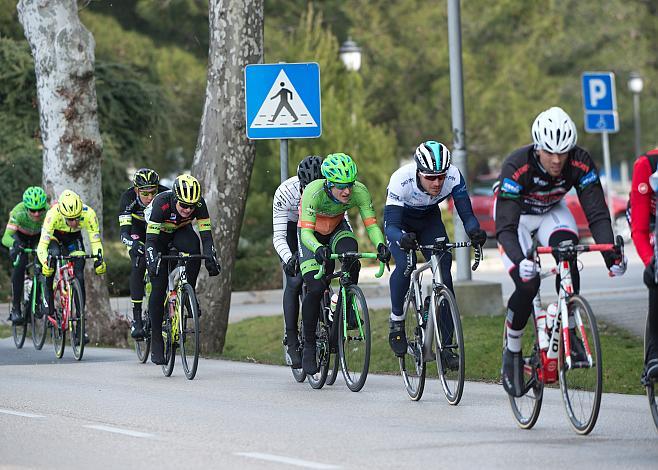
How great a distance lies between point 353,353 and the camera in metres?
12.5

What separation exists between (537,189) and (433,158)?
1768 millimetres

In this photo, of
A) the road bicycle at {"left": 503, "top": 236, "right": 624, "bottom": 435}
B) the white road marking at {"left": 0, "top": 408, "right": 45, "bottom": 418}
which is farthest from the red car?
the road bicycle at {"left": 503, "top": 236, "right": 624, "bottom": 435}

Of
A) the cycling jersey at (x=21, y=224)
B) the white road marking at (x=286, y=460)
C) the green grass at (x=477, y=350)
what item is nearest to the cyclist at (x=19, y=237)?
the cycling jersey at (x=21, y=224)

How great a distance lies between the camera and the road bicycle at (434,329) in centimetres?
1115

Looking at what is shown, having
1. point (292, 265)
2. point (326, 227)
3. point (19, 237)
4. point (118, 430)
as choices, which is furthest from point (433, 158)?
point (19, 237)

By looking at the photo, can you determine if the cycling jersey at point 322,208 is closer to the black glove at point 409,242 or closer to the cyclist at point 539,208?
the black glove at point 409,242

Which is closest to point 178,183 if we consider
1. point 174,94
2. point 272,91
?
point 272,91

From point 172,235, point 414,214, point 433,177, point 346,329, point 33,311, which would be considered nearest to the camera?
point 433,177

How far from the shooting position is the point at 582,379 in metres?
9.35

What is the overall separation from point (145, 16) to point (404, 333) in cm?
3006

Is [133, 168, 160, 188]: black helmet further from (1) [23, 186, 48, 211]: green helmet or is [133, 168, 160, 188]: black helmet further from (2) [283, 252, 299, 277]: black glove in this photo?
(2) [283, 252, 299, 277]: black glove

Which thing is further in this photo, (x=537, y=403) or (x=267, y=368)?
(x=267, y=368)

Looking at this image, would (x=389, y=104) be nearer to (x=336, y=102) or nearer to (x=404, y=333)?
(x=336, y=102)

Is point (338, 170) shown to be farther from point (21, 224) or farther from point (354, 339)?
point (21, 224)
